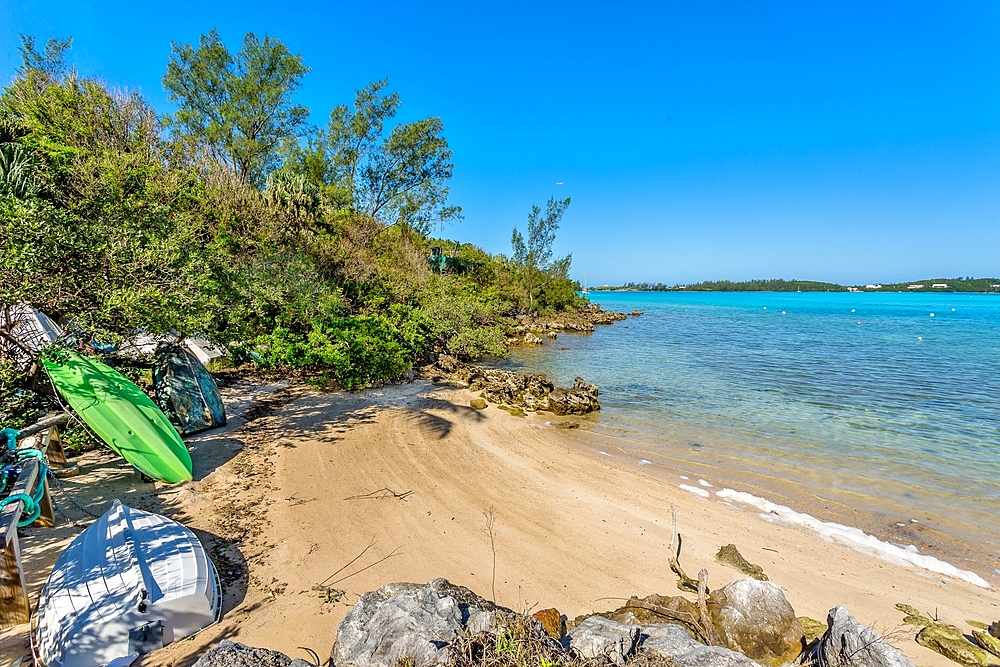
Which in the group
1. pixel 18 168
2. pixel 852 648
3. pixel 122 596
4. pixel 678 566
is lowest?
pixel 678 566

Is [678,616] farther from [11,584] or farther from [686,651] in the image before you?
[11,584]

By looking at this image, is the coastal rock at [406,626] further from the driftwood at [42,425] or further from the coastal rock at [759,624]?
the driftwood at [42,425]

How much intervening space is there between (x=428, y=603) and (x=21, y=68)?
26.6 m

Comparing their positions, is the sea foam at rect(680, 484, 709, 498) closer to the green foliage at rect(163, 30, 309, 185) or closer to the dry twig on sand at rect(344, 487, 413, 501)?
the dry twig on sand at rect(344, 487, 413, 501)

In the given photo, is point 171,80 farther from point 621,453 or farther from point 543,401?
point 621,453

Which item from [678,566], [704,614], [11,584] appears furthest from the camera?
[678,566]

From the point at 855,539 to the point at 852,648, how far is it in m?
4.25

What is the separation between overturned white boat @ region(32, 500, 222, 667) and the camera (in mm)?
3234

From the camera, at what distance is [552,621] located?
4.22 metres

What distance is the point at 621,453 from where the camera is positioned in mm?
9812

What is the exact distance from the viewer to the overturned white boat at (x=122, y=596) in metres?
3.23

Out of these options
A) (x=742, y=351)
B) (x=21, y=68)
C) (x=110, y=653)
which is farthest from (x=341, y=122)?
(x=742, y=351)

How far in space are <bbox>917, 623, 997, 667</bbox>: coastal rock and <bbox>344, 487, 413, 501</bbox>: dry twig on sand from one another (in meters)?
6.63

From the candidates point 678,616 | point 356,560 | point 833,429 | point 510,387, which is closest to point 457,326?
point 510,387
